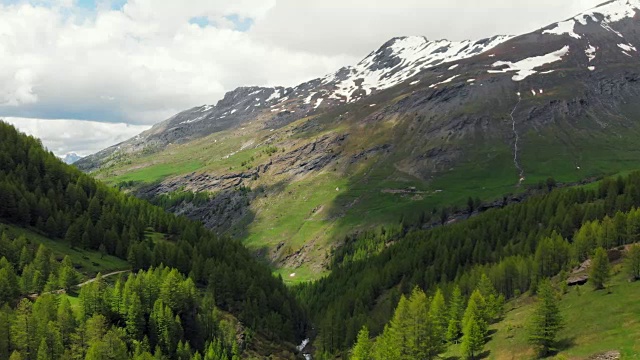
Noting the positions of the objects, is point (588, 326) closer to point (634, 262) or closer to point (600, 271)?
point (600, 271)

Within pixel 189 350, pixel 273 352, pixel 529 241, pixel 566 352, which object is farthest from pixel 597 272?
pixel 189 350

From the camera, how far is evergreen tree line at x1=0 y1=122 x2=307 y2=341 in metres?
136

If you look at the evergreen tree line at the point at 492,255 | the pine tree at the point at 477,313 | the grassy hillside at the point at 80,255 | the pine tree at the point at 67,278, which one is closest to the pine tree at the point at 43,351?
the pine tree at the point at 67,278

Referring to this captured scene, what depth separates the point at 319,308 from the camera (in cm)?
18025

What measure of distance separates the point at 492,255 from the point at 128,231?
124 meters

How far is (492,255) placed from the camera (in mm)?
160125

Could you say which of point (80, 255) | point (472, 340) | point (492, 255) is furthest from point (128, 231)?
point (492, 255)

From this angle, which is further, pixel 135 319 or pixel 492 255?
Result: pixel 492 255

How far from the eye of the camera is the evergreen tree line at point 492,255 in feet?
422

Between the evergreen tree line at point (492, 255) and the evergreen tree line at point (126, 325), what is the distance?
137 feet

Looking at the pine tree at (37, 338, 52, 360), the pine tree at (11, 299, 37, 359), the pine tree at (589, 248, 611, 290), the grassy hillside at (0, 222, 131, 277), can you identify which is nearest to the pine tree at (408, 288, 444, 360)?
the pine tree at (589, 248, 611, 290)

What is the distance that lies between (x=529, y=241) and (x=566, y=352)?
78348 millimetres

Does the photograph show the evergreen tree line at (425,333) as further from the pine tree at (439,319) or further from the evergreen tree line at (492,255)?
the evergreen tree line at (492,255)

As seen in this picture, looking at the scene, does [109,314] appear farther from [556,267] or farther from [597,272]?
[556,267]
